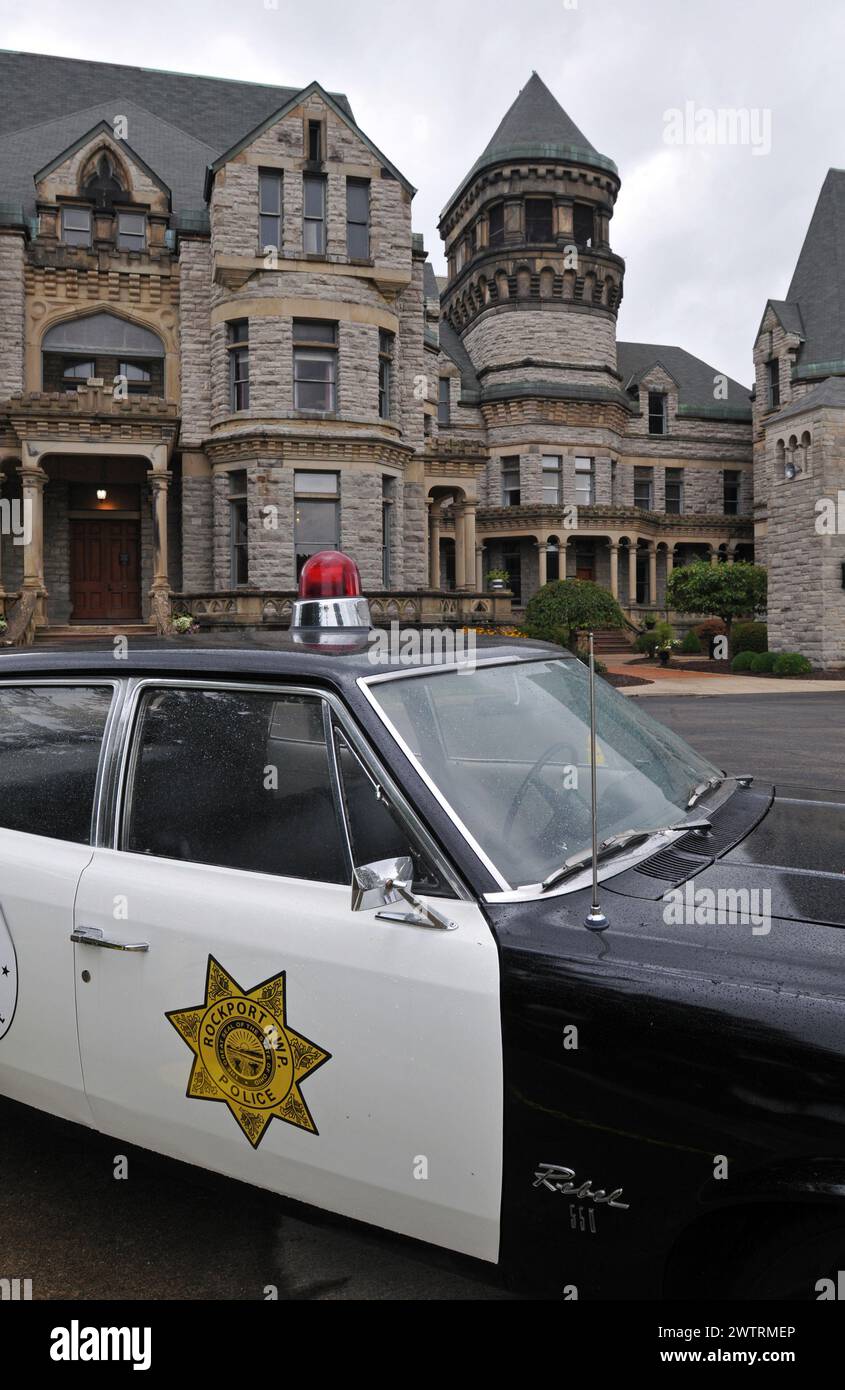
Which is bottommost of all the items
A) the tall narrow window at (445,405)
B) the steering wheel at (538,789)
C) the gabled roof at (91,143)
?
the steering wheel at (538,789)

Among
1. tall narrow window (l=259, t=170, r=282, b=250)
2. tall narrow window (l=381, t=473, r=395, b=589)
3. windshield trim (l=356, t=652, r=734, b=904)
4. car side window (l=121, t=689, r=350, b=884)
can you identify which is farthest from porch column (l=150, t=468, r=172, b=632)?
windshield trim (l=356, t=652, r=734, b=904)

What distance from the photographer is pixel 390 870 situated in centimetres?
210

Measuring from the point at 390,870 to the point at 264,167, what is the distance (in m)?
28.6

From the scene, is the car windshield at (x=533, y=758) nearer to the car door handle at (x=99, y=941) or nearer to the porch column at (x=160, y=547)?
the car door handle at (x=99, y=941)

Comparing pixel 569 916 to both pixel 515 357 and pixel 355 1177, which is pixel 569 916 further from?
pixel 515 357

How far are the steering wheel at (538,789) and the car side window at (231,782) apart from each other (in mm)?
439

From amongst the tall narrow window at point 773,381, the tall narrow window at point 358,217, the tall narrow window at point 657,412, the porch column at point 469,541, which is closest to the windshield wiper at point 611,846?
the tall narrow window at point 358,217

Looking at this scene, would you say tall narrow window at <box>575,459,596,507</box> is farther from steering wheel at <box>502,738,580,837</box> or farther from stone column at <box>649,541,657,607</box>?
steering wheel at <box>502,738,580,837</box>

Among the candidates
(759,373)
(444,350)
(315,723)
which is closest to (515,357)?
(444,350)

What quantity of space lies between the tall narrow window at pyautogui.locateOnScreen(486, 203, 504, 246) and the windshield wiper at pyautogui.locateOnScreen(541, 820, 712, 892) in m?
46.8

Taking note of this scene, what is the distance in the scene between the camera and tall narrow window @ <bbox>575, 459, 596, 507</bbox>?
4338 cm

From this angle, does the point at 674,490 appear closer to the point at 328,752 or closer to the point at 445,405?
the point at 445,405

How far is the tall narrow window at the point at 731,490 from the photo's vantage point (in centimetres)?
4831

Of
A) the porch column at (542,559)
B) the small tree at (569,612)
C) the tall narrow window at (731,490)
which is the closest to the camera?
the small tree at (569,612)
